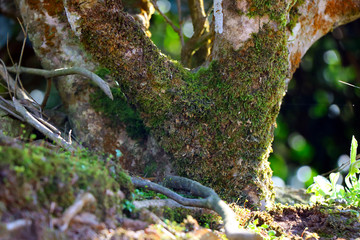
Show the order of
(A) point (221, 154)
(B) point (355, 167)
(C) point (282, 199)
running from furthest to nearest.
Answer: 1. (C) point (282, 199)
2. (B) point (355, 167)
3. (A) point (221, 154)

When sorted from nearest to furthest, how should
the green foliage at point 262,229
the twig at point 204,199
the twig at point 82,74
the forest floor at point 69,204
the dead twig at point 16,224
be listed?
the dead twig at point 16,224 → the forest floor at point 69,204 → the twig at point 204,199 → the green foliage at point 262,229 → the twig at point 82,74

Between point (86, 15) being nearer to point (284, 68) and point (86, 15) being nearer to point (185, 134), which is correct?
point (185, 134)

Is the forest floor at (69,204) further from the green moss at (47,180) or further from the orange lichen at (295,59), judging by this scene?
the orange lichen at (295,59)

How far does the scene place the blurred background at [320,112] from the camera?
650 cm

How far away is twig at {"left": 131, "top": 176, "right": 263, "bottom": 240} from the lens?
6.86ft

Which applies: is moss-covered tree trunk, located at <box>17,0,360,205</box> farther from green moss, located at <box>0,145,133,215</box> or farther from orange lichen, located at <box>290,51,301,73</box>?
green moss, located at <box>0,145,133,215</box>

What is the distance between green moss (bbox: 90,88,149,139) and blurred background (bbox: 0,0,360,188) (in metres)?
2.73

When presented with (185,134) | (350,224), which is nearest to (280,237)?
(350,224)

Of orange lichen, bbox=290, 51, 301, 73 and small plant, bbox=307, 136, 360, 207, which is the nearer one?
small plant, bbox=307, 136, 360, 207

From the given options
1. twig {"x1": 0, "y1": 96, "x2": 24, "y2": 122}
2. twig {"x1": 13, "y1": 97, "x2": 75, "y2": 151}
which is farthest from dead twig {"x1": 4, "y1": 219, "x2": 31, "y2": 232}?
twig {"x1": 0, "y1": 96, "x2": 24, "y2": 122}

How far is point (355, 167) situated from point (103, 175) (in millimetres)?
2748

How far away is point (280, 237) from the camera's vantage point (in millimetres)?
2713

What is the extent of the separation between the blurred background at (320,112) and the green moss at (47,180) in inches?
185

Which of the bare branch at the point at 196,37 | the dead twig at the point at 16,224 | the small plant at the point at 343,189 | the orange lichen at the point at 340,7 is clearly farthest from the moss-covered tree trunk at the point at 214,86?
the dead twig at the point at 16,224
